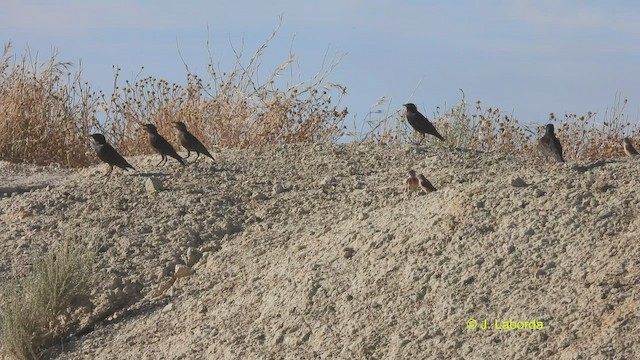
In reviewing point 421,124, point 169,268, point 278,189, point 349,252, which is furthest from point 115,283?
point 421,124

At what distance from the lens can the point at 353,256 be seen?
25.8ft

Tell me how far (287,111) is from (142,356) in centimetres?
563

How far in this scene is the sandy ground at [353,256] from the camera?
21.6 ft

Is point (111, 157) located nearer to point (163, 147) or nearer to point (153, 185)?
point (163, 147)

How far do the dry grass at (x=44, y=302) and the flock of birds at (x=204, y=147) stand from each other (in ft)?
7.05

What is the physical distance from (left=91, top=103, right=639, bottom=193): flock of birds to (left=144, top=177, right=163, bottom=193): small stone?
0.58m

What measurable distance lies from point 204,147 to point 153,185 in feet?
4.07

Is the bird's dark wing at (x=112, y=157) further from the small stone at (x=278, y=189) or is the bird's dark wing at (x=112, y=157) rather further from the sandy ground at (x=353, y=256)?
the small stone at (x=278, y=189)

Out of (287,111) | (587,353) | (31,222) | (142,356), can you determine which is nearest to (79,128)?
(287,111)

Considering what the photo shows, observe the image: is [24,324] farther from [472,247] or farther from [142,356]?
[472,247]

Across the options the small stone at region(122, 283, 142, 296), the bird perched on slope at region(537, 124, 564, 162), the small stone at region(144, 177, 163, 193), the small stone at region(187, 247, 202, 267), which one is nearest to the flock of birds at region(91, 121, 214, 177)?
the small stone at region(144, 177, 163, 193)

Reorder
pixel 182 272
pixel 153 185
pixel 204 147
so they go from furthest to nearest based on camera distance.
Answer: pixel 204 147 < pixel 153 185 < pixel 182 272

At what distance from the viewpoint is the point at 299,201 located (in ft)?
31.8

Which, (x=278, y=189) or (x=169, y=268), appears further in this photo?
(x=278, y=189)
